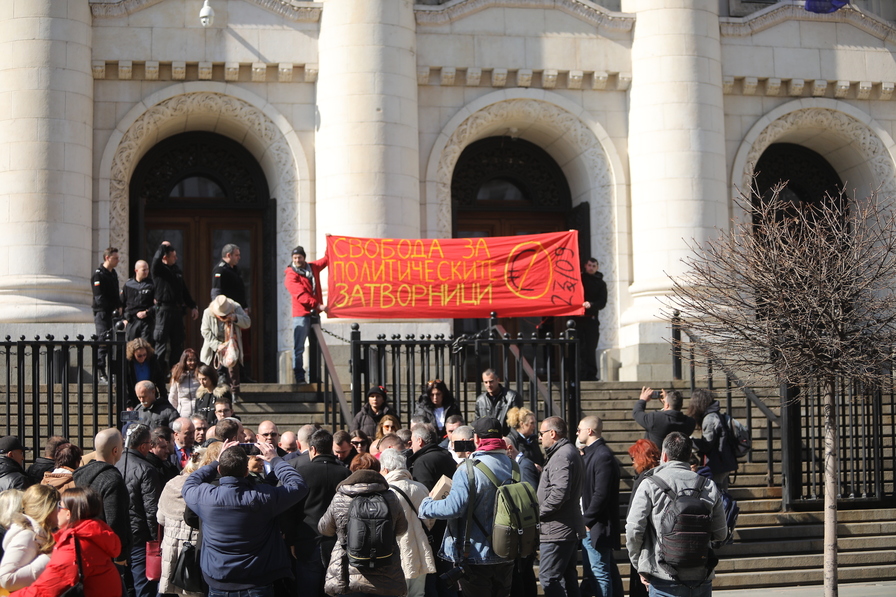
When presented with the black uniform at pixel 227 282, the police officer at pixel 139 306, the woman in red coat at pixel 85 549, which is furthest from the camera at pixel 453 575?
the black uniform at pixel 227 282

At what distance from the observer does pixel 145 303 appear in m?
15.6

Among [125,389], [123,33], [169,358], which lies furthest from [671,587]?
[123,33]

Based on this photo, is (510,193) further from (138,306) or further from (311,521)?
(311,521)

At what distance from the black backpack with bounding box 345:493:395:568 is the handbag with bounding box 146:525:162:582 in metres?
1.82

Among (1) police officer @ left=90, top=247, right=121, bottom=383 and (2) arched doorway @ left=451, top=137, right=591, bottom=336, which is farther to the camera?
(2) arched doorway @ left=451, top=137, right=591, bottom=336

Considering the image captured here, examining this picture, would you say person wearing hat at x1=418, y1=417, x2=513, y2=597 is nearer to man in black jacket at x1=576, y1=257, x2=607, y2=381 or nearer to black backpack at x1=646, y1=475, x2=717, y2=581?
black backpack at x1=646, y1=475, x2=717, y2=581

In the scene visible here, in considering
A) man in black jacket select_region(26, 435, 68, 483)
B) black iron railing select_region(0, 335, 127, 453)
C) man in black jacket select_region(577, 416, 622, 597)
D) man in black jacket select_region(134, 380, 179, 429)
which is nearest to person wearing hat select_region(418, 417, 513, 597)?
man in black jacket select_region(577, 416, 622, 597)

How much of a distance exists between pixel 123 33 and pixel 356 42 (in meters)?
3.63

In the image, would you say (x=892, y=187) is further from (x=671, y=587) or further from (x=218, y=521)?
(x=218, y=521)

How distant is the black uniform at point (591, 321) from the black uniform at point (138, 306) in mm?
6332

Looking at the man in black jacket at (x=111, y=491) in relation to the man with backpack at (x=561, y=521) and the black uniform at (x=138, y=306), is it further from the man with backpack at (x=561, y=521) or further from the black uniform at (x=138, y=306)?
the black uniform at (x=138, y=306)

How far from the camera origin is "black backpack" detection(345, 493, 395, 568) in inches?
333

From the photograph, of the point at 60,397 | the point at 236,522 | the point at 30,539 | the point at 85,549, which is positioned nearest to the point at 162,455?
the point at 236,522

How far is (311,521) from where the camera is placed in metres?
9.35
